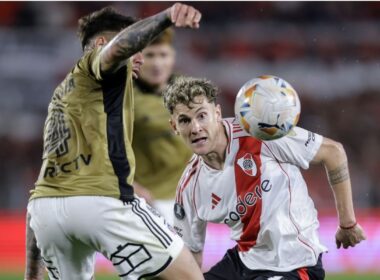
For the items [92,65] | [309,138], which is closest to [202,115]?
[309,138]

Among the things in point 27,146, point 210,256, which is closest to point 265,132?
point 210,256

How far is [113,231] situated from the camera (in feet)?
14.0

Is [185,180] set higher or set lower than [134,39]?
lower

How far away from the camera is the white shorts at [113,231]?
14.0 ft

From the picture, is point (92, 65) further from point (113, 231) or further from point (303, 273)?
point (303, 273)

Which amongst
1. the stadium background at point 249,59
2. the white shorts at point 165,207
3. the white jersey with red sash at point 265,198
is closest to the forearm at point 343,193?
the white jersey with red sash at point 265,198

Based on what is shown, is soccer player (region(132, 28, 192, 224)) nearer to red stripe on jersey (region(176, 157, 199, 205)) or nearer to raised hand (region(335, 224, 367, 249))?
red stripe on jersey (region(176, 157, 199, 205))

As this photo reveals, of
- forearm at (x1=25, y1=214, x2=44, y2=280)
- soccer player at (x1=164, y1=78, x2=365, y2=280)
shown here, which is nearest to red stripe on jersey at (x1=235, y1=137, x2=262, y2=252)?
soccer player at (x1=164, y1=78, x2=365, y2=280)

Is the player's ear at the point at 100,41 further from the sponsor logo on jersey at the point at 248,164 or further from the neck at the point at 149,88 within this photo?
the neck at the point at 149,88

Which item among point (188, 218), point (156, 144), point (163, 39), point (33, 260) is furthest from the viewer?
point (156, 144)

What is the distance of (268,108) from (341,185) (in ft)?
2.42

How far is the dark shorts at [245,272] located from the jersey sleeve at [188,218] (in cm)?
17

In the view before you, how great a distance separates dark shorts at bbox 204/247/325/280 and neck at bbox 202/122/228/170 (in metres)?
A: 0.53

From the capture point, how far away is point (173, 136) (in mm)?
6516
